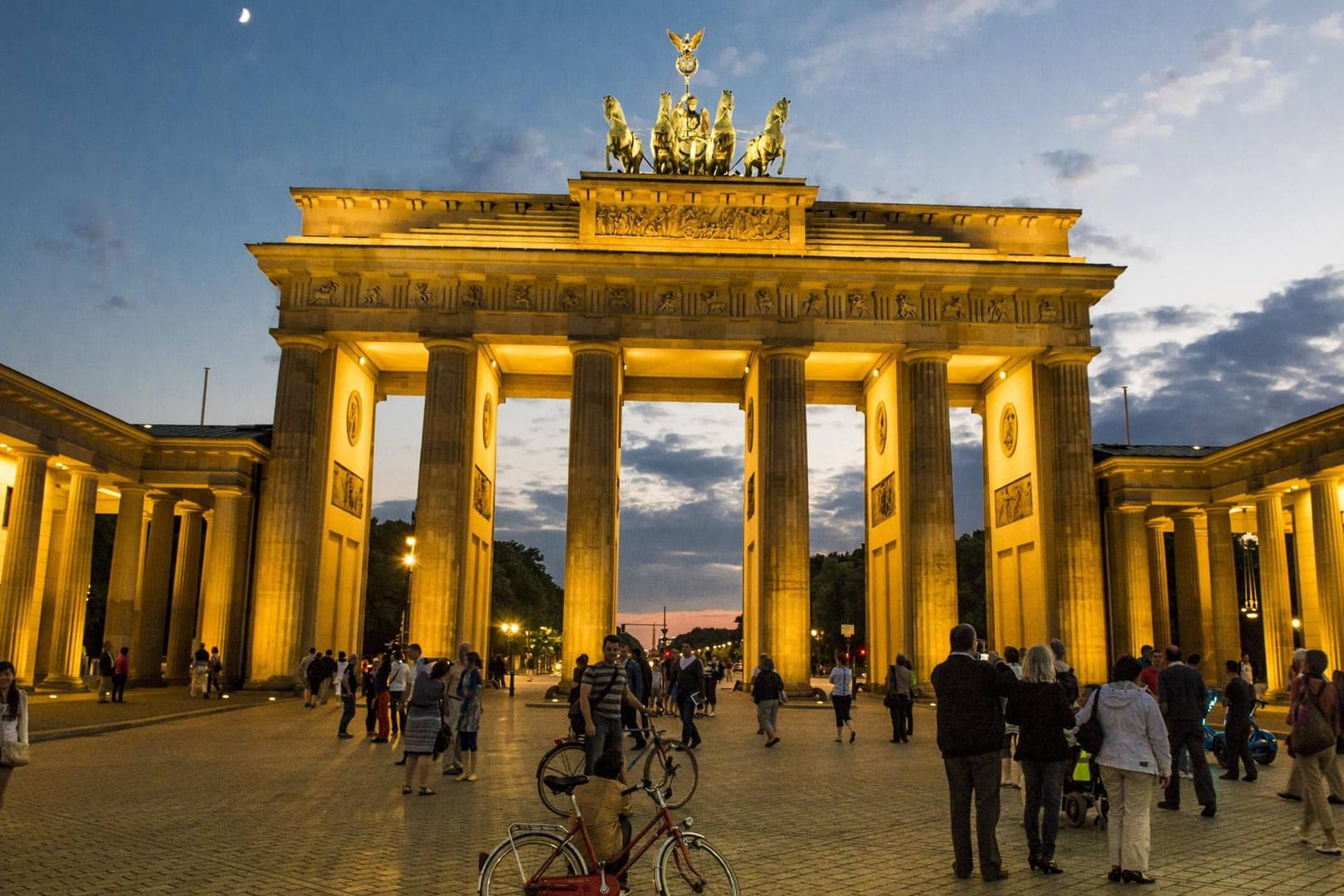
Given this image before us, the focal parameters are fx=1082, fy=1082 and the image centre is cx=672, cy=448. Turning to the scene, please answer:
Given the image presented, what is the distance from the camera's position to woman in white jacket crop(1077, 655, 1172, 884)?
9.43m

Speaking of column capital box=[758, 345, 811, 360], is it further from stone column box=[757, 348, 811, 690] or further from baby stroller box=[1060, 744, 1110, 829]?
baby stroller box=[1060, 744, 1110, 829]

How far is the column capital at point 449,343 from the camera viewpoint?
131 feet

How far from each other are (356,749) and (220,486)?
2204 cm

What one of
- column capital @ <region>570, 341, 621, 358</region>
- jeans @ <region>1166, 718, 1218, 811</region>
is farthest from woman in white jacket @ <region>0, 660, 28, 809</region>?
column capital @ <region>570, 341, 621, 358</region>

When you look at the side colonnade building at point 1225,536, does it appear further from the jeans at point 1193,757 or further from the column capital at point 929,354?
the jeans at point 1193,757

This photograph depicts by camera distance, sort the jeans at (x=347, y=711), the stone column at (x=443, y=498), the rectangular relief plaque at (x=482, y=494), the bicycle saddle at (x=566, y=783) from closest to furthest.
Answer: the bicycle saddle at (x=566, y=783) → the jeans at (x=347, y=711) → the stone column at (x=443, y=498) → the rectangular relief plaque at (x=482, y=494)

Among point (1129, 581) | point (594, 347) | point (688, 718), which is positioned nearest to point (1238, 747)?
point (688, 718)

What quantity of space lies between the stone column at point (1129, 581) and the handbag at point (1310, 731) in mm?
30273

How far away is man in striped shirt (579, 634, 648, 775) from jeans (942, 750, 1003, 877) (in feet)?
14.0

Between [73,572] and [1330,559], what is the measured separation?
41.2 meters

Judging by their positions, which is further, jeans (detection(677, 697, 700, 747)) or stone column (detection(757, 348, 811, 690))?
stone column (detection(757, 348, 811, 690))

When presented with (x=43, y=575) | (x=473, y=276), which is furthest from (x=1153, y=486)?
(x=43, y=575)

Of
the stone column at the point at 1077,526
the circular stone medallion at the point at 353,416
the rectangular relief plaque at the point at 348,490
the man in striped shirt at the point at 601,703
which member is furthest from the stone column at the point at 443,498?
the man in striped shirt at the point at 601,703

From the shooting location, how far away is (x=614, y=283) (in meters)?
40.7
